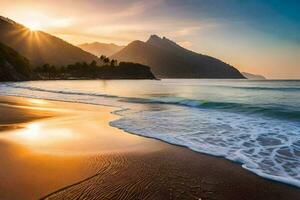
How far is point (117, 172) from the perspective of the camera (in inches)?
262

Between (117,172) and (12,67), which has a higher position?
(12,67)

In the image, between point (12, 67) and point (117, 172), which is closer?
point (117, 172)

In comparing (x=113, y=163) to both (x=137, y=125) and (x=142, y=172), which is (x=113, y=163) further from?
(x=137, y=125)

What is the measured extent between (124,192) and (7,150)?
177 inches

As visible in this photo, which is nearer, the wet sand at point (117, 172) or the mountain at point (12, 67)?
the wet sand at point (117, 172)

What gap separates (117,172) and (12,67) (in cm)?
13872

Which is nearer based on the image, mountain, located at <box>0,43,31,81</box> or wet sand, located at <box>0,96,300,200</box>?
wet sand, located at <box>0,96,300,200</box>

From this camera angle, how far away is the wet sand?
550 cm

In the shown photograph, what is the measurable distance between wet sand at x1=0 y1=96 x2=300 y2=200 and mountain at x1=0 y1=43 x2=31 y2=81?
410 feet

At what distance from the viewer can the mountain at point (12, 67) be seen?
124 metres

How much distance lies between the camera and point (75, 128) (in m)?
12.4

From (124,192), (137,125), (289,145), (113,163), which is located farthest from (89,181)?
(137,125)

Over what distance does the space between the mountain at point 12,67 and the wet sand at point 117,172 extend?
125 meters

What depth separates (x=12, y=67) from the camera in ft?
433
